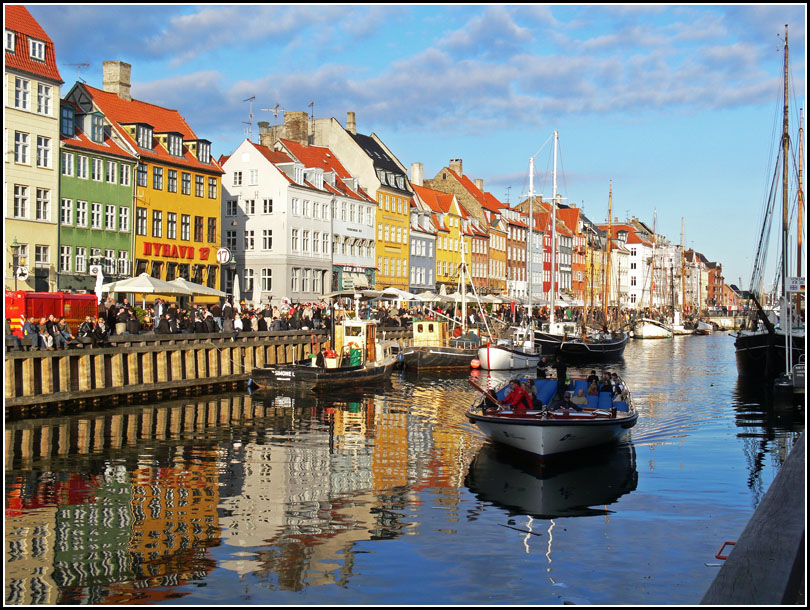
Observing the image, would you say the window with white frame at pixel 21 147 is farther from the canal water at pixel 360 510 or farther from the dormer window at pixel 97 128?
the canal water at pixel 360 510

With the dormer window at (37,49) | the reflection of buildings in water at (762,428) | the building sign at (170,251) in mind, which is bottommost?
the reflection of buildings in water at (762,428)

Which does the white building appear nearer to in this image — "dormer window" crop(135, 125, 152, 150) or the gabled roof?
the gabled roof

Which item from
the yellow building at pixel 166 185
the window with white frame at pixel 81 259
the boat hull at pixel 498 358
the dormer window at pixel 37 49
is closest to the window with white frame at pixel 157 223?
the yellow building at pixel 166 185

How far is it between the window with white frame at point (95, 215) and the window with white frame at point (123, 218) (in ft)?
6.34

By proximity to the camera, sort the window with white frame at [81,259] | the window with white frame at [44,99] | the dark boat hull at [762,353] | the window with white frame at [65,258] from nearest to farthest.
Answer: the dark boat hull at [762,353] < the window with white frame at [44,99] < the window with white frame at [65,258] < the window with white frame at [81,259]

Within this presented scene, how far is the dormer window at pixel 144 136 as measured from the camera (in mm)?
59969

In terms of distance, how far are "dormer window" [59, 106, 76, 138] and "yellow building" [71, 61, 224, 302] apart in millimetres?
2869

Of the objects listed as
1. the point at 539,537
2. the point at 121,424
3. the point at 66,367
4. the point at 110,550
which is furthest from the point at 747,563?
the point at 66,367

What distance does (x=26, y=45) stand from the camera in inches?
1977

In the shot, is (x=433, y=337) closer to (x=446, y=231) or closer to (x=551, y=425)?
(x=551, y=425)

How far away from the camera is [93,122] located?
5628cm

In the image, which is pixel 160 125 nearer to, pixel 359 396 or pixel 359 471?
pixel 359 396

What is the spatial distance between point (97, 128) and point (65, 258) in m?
8.92

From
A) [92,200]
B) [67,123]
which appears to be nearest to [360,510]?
[92,200]
